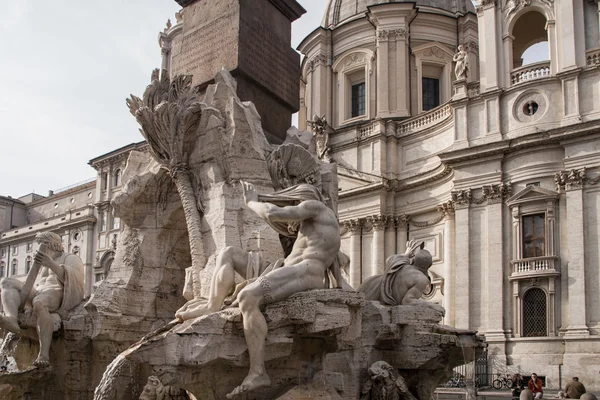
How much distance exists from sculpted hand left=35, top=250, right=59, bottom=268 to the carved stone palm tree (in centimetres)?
219

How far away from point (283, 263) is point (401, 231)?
27.6 meters

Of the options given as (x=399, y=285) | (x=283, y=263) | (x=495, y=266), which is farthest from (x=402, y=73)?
(x=283, y=263)

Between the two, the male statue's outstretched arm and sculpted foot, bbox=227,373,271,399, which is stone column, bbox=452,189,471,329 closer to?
the male statue's outstretched arm

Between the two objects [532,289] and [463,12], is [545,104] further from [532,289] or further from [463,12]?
[463,12]

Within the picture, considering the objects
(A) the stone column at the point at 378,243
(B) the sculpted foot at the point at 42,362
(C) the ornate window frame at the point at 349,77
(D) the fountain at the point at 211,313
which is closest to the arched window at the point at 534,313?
(A) the stone column at the point at 378,243

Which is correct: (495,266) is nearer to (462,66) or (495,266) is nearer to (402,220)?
(402,220)

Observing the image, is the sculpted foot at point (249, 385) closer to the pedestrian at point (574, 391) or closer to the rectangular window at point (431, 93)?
the pedestrian at point (574, 391)

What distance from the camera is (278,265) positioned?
7.84 meters

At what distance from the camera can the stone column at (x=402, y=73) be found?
38.7 metres

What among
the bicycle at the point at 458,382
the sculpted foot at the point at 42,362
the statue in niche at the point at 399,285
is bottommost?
the bicycle at the point at 458,382

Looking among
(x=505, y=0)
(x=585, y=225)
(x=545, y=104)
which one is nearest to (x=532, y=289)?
(x=585, y=225)

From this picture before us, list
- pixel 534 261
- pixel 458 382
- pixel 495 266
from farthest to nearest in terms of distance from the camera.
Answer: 1. pixel 495 266
2. pixel 534 261
3. pixel 458 382

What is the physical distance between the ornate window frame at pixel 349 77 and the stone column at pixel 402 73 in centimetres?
167

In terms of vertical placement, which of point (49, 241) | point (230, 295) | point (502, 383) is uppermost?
point (49, 241)
